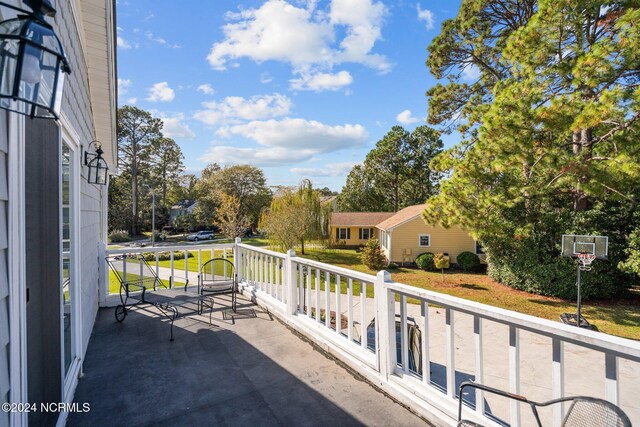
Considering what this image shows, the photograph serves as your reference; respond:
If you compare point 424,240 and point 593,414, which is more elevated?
point 593,414

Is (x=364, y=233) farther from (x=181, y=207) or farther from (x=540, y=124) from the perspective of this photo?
(x=181, y=207)

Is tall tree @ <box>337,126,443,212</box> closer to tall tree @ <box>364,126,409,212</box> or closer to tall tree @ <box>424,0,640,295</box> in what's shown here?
tall tree @ <box>364,126,409,212</box>

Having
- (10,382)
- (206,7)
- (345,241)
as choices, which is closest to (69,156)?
(10,382)

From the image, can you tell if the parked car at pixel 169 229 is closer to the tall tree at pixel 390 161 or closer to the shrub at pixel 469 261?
the tall tree at pixel 390 161

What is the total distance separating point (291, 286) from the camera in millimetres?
4070

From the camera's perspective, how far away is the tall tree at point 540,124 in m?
6.16

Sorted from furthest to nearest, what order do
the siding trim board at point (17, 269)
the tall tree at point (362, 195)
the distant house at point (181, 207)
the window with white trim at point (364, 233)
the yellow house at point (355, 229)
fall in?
the distant house at point (181, 207) → the tall tree at point (362, 195) → the window with white trim at point (364, 233) → the yellow house at point (355, 229) → the siding trim board at point (17, 269)

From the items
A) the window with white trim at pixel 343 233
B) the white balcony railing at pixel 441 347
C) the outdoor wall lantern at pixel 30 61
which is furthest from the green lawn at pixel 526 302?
the window with white trim at pixel 343 233

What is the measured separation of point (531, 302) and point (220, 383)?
35.4ft

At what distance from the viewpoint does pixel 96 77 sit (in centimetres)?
483

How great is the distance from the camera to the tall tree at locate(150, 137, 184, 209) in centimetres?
3369

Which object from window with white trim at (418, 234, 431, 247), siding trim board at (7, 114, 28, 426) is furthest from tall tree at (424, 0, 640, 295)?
siding trim board at (7, 114, 28, 426)

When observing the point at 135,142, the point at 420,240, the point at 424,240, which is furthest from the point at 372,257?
the point at 135,142

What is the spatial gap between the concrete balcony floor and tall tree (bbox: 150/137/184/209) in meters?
34.1
